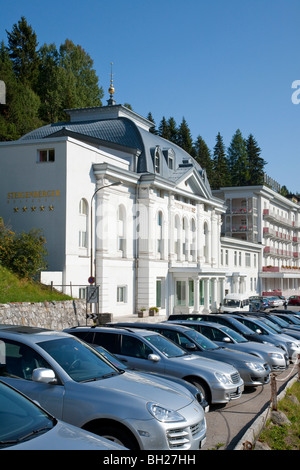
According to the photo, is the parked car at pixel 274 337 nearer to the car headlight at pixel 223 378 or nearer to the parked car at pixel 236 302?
the car headlight at pixel 223 378

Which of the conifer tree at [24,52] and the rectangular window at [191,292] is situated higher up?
the conifer tree at [24,52]

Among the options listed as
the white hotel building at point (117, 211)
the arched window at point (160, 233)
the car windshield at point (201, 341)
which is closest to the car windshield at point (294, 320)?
the white hotel building at point (117, 211)

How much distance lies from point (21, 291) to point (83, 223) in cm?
822

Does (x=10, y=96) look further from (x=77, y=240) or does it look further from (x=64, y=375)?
(x=64, y=375)

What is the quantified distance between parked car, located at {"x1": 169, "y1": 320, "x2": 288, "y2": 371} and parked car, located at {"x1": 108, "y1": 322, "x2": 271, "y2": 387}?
5.09 ft

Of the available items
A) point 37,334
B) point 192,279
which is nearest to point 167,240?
point 192,279

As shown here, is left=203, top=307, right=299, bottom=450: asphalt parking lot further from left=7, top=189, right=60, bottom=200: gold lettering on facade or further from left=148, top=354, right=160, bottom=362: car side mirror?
left=7, top=189, right=60, bottom=200: gold lettering on facade

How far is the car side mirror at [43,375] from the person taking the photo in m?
6.78

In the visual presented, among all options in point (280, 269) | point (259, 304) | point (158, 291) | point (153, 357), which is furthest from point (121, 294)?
point (280, 269)

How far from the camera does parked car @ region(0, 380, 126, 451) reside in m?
4.73

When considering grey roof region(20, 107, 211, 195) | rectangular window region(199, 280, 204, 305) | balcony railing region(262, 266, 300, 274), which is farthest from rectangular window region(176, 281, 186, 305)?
balcony railing region(262, 266, 300, 274)

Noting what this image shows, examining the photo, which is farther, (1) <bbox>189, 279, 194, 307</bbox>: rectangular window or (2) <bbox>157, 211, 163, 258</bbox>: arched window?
(1) <bbox>189, 279, 194, 307</bbox>: rectangular window

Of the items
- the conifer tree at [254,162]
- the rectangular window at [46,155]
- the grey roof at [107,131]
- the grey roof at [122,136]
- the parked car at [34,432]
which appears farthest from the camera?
the conifer tree at [254,162]

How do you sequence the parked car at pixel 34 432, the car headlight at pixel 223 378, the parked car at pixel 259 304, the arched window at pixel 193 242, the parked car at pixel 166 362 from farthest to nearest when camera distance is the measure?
1. the parked car at pixel 259 304
2. the arched window at pixel 193 242
3. the car headlight at pixel 223 378
4. the parked car at pixel 166 362
5. the parked car at pixel 34 432
